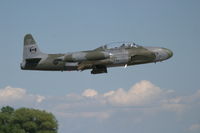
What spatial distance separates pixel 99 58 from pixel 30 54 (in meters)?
11.4

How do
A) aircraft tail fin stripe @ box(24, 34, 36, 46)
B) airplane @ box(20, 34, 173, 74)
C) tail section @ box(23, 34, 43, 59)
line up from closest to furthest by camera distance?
airplane @ box(20, 34, 173, 74), tail section @ box(23, 34, 43, 59), aircraft tail fin stripe @ box(24, 34, 36, 46)

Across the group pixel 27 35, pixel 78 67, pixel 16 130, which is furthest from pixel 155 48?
pixel 16 130

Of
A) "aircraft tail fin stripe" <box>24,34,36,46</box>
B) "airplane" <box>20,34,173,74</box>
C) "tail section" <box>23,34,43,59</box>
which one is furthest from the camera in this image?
"aircraft tail fin stripe" <box>24,34,36,46</box>

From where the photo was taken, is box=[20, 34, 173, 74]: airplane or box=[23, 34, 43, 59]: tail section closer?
box=[20, 34, 173, 74]: airplane

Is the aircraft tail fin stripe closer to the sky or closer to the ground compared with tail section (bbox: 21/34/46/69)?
closer to the sky

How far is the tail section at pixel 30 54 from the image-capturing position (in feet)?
350

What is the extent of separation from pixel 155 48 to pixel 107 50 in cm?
652

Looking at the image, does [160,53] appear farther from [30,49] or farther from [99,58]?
[30,49]

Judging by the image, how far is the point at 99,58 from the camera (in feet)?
338

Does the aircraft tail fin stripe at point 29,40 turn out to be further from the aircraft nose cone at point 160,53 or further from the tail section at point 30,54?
the aircraft nose cone at point 160,53

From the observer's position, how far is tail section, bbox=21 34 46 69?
106625mm

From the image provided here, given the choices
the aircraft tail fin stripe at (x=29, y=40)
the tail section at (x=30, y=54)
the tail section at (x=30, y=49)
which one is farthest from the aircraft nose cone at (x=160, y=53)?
the aircraft tail fin stripe at (x=29, y=40)

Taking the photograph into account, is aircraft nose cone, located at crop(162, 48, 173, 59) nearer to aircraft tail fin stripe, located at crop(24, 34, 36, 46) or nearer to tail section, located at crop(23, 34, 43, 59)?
tail section, located at crop(23, 34, 43, 59)

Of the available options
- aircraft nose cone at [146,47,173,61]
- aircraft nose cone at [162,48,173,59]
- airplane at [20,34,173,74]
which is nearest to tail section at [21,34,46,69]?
airplane at [20,34,173,74]
